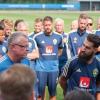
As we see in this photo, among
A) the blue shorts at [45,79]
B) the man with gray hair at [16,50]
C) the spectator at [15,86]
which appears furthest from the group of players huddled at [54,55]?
the spectator at [15,86]

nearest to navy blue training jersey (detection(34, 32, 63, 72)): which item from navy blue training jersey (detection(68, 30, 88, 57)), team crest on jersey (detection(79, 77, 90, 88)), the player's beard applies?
navy blue training jersey (detection(68, 30, 88, 57))

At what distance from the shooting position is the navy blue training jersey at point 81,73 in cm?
559

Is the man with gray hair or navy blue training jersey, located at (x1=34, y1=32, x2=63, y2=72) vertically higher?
the man with gray hair

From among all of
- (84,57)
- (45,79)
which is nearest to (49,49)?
(45,79)

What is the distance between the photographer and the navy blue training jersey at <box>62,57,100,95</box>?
5.59m

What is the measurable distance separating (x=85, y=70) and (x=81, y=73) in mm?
68

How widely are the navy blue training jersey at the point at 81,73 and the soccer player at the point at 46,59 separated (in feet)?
10.6

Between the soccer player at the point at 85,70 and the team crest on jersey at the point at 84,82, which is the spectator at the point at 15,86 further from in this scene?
the team crest on jersey at the point at 84,82

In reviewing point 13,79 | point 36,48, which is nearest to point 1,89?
point 13,79

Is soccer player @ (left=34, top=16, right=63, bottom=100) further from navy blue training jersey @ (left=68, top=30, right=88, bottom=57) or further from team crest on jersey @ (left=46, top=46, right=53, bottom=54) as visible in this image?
navy blue training jersey @ (left=68, top=30, right=88, bottom=57)

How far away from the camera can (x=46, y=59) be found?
29.3 feet

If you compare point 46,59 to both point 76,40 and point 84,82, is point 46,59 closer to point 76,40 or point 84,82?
point 76,40

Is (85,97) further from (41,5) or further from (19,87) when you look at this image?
(41,5)

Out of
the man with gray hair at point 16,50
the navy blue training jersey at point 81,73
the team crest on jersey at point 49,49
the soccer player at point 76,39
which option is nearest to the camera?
the man with gray hair at point 16,50
